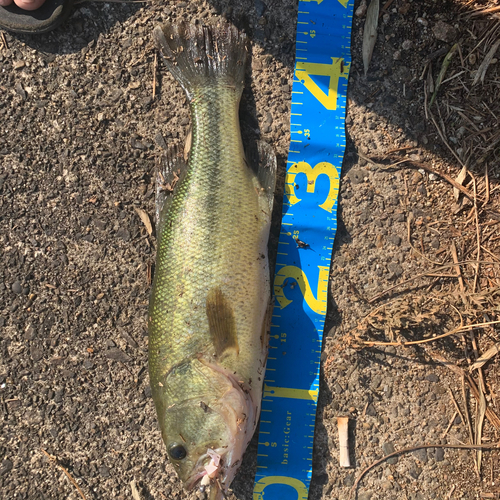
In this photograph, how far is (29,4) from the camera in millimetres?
2891

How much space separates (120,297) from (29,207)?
102cm

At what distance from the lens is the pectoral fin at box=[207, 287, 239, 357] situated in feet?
8.04

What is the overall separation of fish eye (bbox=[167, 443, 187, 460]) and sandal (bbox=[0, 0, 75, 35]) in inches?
125

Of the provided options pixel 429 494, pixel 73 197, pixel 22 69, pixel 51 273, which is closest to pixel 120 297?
pixel 51 273

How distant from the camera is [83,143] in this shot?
305 centimetres

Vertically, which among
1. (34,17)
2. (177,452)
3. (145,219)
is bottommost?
(177,452)

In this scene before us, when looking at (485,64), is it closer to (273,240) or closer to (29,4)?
(273,240)

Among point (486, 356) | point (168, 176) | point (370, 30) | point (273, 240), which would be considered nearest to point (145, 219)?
point (168, 176)

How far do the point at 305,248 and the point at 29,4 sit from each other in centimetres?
277

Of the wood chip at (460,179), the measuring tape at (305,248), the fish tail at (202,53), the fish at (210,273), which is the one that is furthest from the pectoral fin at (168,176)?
the wood chip at (460,179)

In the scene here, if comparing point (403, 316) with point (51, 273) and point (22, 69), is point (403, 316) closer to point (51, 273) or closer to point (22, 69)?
point (51, 273)

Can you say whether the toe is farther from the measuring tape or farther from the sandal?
the measuring tape

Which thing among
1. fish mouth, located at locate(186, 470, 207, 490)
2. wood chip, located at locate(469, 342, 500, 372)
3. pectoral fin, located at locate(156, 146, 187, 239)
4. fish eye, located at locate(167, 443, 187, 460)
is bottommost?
fish mouth, located at locate(186, 470, 207, 490)

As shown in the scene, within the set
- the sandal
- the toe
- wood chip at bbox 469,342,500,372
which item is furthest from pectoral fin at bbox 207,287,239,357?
the toe
